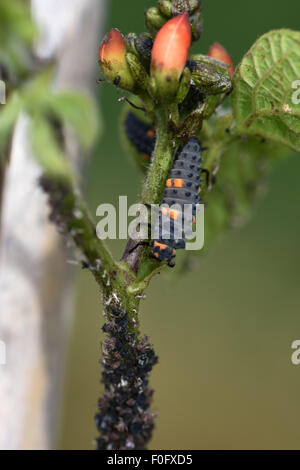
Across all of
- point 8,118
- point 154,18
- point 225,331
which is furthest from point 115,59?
point 225,331

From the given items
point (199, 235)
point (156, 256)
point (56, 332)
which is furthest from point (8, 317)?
point (156, 256)

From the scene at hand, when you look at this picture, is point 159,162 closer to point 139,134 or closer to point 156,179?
point 156,179

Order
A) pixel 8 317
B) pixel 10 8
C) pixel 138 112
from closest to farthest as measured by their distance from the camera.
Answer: pixel 10 8, pixel 138 112, pixel 8 317

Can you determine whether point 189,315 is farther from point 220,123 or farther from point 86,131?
point 86,131

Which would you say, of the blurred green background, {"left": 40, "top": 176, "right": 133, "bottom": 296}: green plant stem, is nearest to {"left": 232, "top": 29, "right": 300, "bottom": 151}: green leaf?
{"left": 40, "top": 176, "right": 133, "bottom": 296}: green plant stem

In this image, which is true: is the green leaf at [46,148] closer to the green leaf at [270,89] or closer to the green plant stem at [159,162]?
the green plant stem at [159,162]

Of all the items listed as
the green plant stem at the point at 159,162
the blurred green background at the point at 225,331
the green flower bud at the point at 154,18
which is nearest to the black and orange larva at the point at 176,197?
the green plant stem at the point at 159,162
